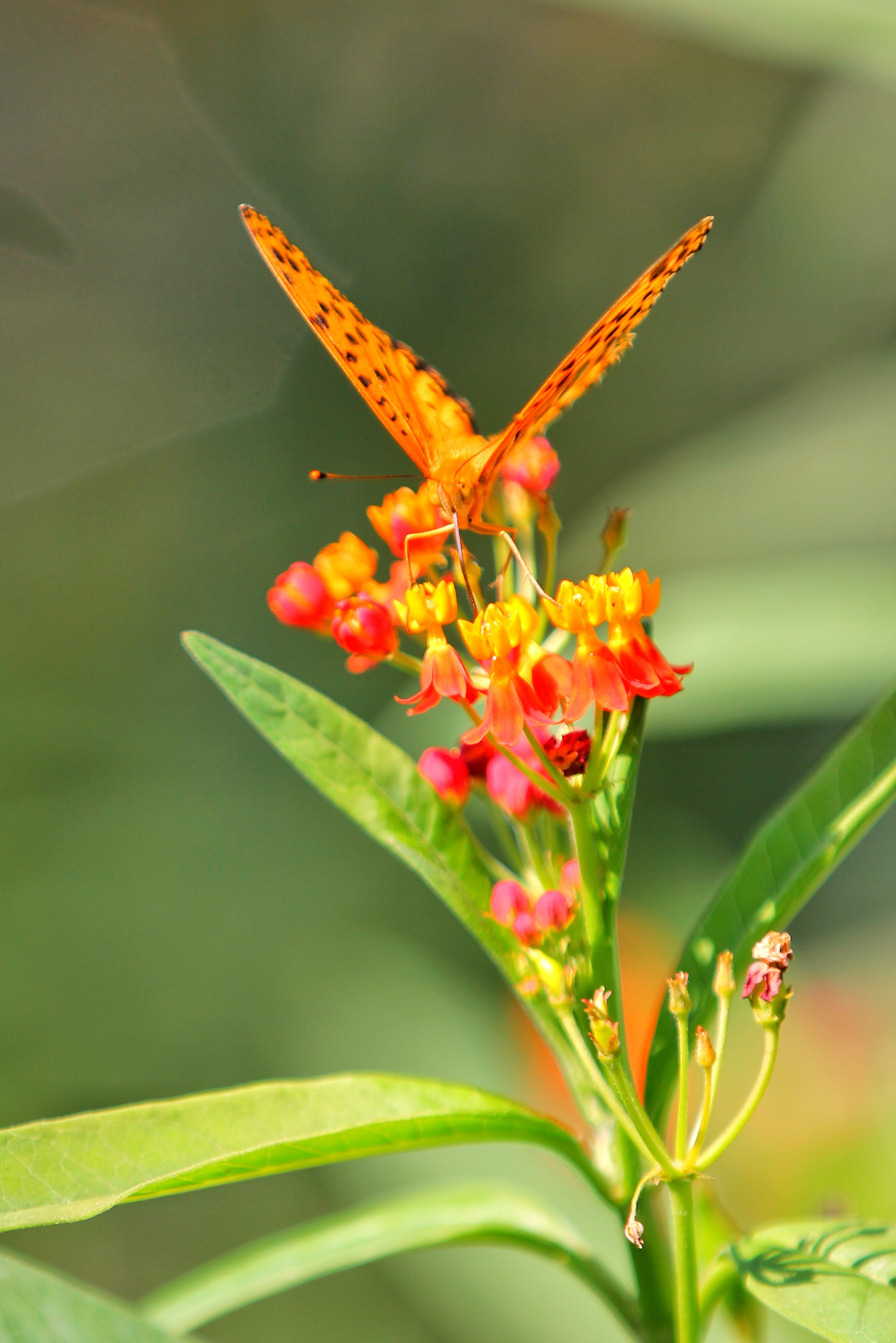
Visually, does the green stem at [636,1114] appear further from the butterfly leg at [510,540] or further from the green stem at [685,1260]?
the butterfly leg at [510,540]

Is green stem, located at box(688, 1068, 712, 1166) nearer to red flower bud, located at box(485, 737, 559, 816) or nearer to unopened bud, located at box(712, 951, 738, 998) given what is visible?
unopened bud, located at box(712, 951, 738, 998)

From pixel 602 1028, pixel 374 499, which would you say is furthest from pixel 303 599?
pixel 374 499

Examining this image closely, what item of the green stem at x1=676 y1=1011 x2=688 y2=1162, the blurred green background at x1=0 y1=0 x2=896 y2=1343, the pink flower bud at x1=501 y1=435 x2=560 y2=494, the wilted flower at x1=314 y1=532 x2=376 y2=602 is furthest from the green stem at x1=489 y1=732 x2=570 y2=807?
the blurred green background at x1=0 y1=0 x2=896 y2=1343

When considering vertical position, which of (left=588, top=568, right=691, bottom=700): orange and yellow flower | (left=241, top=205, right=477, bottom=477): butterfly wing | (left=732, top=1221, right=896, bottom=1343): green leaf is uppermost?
(left=241, top=205, right=477, bottom=477): butterfly wing

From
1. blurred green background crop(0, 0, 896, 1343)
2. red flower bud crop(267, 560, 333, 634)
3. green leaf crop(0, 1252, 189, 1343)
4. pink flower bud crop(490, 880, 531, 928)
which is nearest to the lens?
green leaf crop(0, 1252, 189, 1343)

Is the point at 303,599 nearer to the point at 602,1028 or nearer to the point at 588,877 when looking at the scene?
the point at 588,877

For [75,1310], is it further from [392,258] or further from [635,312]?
[392,258]
